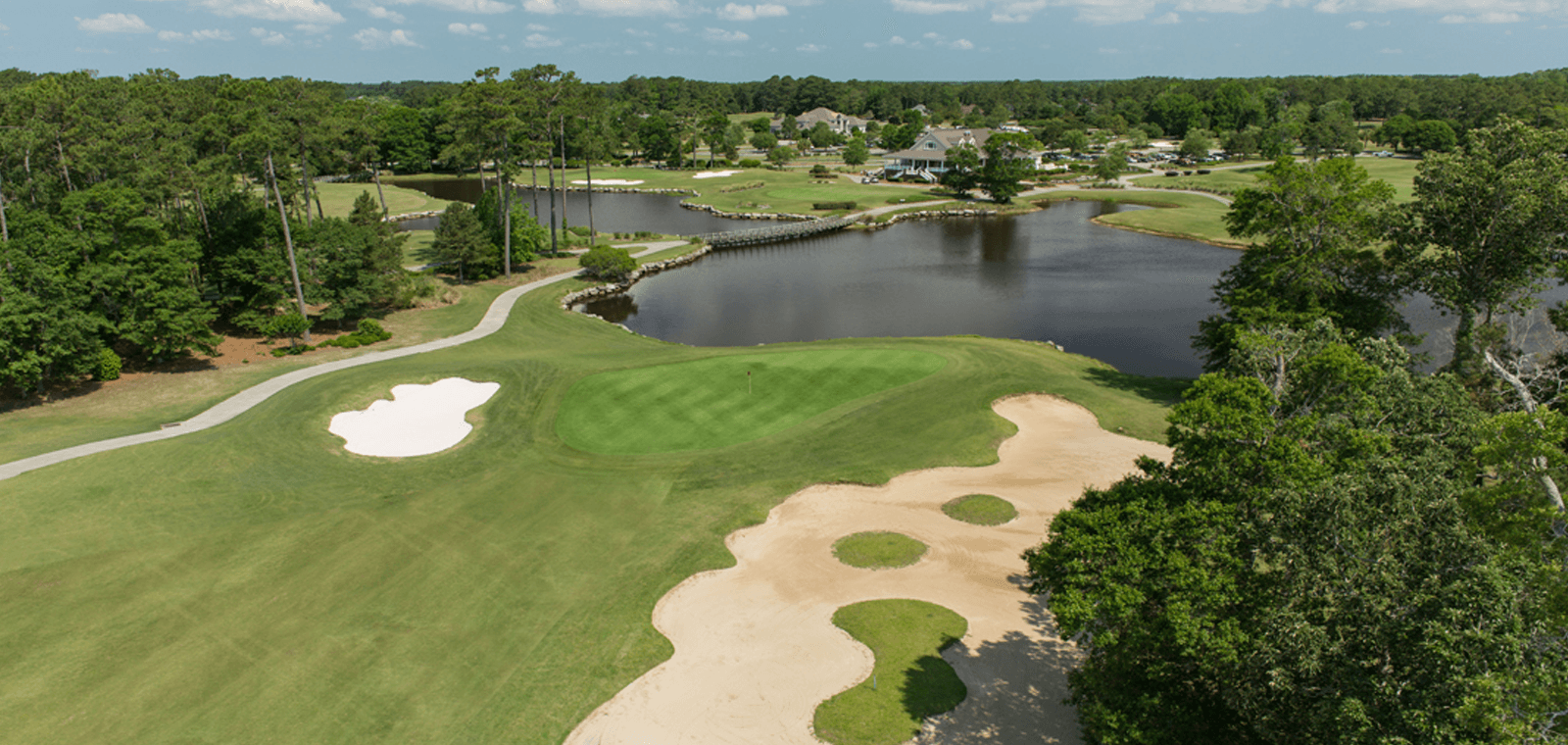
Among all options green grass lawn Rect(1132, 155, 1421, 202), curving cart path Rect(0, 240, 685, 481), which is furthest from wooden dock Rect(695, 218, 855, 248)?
green grass lawn Rect(1132, 155, 1421, 202)

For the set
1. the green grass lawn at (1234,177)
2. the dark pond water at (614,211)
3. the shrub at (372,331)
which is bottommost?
the shrub at (372,331)

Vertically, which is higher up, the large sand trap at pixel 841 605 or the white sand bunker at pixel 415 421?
the white sand bunker at pixel 415 421

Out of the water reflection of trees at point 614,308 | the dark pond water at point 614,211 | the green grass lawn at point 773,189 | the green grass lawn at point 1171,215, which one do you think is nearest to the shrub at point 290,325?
the water reflection of trees at point 614,308

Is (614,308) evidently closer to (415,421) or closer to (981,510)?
(415,421)

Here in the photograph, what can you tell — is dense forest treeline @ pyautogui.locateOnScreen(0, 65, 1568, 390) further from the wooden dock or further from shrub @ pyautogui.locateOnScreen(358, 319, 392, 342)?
the wooden dock

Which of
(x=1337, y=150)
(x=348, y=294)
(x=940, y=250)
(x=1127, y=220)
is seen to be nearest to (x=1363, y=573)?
(x=348, y=294)

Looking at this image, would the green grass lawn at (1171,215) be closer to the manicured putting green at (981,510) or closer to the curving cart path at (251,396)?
the manicured putting green at (981,510)
